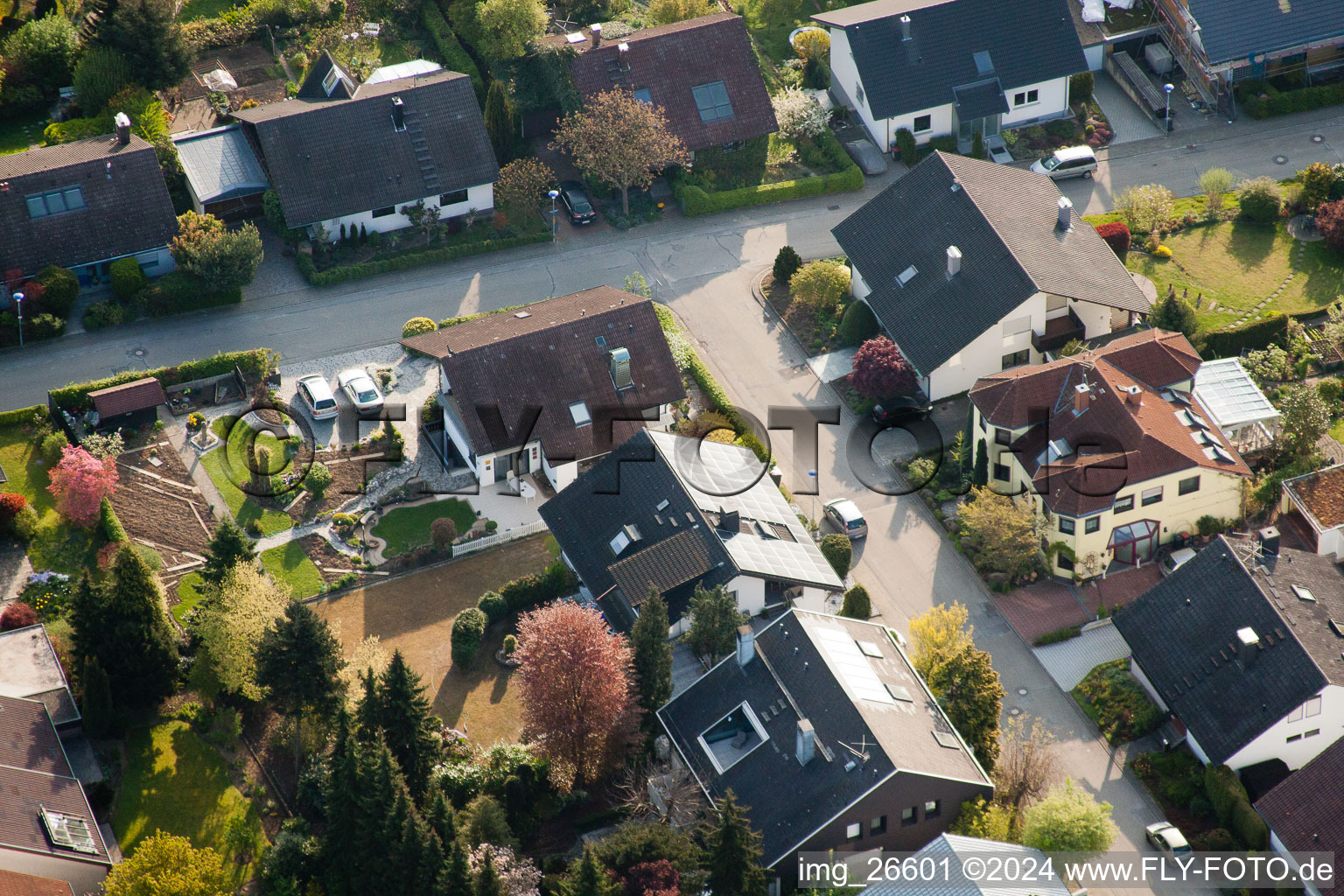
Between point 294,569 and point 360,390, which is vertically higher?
point 360,390

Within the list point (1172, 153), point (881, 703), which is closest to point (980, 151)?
point (1172, 153)

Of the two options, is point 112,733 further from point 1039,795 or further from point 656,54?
point 656,54

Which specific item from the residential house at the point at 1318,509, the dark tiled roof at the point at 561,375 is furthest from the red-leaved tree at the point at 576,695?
the residential house at the point at 1318,509

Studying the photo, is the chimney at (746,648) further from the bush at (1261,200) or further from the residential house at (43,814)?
the bush at (1261,200)

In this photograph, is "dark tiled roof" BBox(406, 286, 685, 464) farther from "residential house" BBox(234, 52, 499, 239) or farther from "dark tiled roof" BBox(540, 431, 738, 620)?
"residential house" BBox(234, 52, 499, 239)

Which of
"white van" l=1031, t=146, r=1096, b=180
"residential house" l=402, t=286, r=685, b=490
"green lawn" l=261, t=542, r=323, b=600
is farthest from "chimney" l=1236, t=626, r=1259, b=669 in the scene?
"green lawn" l=261, t=542, r=323, b=600

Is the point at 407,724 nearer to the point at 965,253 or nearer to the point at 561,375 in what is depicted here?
the point at 561,375

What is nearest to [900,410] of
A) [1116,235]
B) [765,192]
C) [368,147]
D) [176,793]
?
[1116,235]
